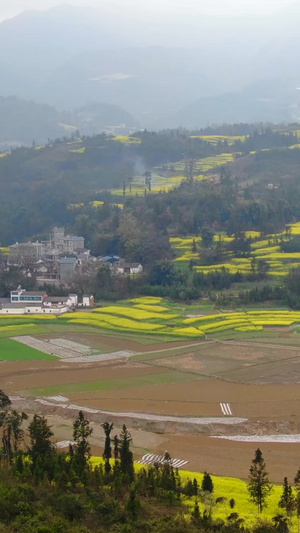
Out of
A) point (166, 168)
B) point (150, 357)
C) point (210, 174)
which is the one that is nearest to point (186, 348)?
point (150, 357)

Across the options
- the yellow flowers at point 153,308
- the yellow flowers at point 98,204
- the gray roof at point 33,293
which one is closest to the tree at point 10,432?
the yellow flowers at point 153,308

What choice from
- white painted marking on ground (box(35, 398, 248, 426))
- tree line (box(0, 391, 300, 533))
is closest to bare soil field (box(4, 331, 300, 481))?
white painted marking on ground (box(35, 398, 248, 426))

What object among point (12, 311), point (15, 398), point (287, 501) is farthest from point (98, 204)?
point (287, 501)

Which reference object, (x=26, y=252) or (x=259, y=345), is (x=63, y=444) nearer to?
(x=259, y=345)

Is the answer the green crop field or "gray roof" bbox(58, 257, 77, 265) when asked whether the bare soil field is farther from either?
"gray roof" bbox(58, 257, 77, 265)

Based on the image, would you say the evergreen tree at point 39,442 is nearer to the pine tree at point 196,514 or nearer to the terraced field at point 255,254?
the pine tree at point 196,514

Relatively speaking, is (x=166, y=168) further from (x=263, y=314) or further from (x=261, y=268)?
(x=263, y=314)

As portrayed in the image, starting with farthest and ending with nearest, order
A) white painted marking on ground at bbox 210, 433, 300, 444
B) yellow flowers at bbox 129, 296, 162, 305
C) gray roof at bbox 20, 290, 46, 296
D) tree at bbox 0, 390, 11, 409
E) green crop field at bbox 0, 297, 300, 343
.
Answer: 1. gray roof at bbox 20, 290, 46, 296
2. yellow flowers at bbox 129, 296, 162, 305
3. green crop field at bbox 0, 297, 300, 343
4. tree at bbox 0, 390, 11, 409
5. white painted marking on ground at bbox 210, 433, 300, 444
